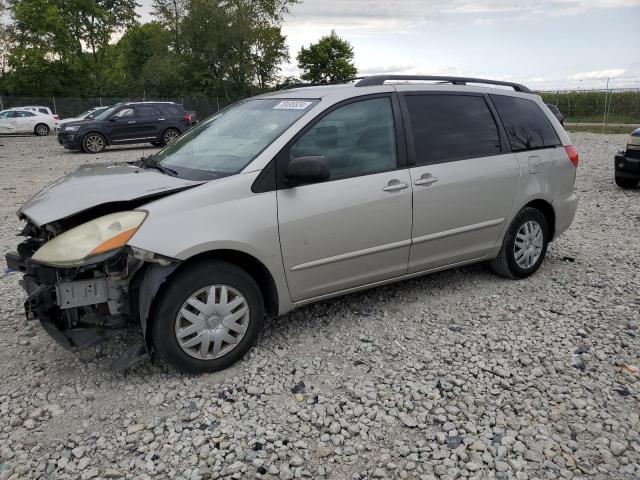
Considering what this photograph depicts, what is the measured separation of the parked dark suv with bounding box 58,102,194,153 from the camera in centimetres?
1777

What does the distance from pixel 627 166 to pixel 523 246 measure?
19.2ft

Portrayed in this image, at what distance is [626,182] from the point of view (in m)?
9.79

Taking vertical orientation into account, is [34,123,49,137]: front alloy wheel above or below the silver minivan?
above

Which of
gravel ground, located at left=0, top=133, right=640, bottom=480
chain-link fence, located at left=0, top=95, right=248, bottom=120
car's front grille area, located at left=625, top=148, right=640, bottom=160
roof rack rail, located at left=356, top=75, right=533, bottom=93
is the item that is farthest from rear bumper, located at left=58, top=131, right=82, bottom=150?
chain-link fence, located at left=0, top=95, right=248, bottom=120

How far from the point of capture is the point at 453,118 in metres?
4.48

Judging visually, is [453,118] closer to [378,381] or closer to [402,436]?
[378,381]

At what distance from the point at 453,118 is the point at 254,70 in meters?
40.2

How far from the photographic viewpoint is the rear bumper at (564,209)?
16.8 feet

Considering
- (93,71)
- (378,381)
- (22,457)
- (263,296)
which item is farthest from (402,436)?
(93,71)

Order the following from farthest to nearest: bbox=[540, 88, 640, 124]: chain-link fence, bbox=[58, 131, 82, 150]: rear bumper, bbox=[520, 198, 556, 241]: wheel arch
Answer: bbox=[540, 88, 640, 124]: chain-link fence, bbox=[58, 131, 82, 150]: rear bumper, bbox=[520, 198, 556, 241]: wheel arch

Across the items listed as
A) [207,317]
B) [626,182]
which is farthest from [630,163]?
[207,317]

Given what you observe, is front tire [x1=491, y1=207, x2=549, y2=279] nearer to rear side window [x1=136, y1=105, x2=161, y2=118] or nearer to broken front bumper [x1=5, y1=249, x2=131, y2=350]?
broken front bumper [x1=5, y1=249, x2=131, y2=350]

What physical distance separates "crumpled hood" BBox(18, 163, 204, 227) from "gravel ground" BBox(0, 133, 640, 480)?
40.5 inches

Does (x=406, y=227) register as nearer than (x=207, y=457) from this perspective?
No
